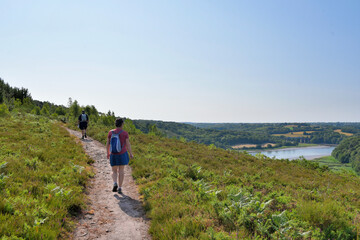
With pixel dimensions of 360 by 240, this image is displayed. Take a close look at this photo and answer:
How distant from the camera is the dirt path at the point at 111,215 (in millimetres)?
4641

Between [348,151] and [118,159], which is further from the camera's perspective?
[348,151]

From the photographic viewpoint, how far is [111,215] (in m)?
5.63

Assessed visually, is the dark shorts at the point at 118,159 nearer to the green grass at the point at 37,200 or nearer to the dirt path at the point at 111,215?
the dirt path at the point at 111,215

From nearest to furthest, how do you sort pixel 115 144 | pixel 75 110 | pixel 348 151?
pixel 115 144
pixel 75 110
pixel 348 151

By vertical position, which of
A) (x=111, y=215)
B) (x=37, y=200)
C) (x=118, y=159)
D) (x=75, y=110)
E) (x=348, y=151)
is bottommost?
(x=348, y=151)

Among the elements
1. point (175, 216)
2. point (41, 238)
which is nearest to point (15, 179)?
point (41, 238)

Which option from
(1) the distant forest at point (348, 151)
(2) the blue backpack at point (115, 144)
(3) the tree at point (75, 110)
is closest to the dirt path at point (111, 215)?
(2) the blue backpack at point (115, 144)

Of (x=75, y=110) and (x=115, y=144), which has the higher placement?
(x=75, y=110)

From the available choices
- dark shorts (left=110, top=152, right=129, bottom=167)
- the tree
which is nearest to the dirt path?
dark shorts (left=110, top=152, right=129, bottom=167)

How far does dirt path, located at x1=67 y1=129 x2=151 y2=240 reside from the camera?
4.64 metres

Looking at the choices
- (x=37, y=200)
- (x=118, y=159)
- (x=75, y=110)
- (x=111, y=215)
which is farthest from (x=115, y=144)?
(x=75, y=110)

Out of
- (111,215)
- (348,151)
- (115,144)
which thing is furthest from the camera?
(348,151)

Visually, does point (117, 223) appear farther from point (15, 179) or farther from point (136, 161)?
point (136, 161)

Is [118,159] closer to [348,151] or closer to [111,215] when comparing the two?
[111,215]
